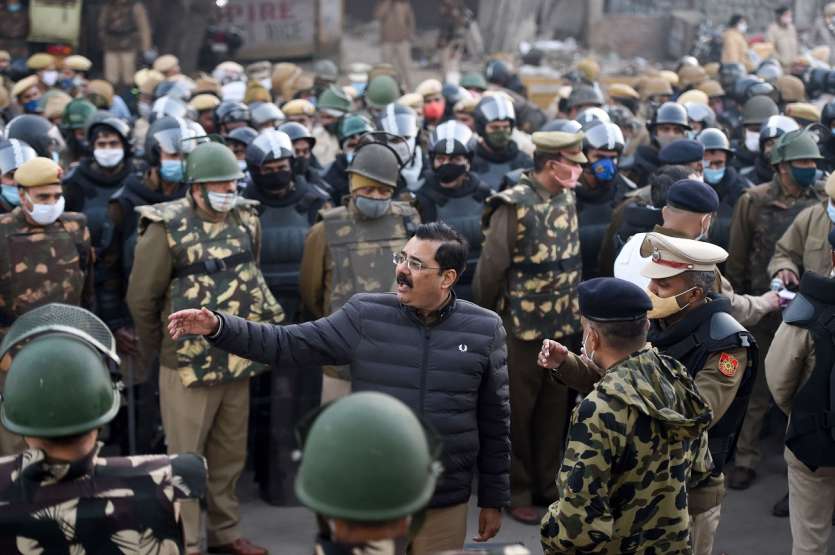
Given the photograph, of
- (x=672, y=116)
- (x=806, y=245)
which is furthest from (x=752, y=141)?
(x=806, y=245)

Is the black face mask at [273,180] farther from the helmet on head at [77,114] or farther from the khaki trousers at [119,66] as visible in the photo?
the khaki trousers at [119,66]

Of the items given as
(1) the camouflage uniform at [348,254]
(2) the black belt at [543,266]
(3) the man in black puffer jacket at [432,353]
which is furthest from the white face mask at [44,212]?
(2) the black belt at [543,266]

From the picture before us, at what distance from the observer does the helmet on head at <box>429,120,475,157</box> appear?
7.48m

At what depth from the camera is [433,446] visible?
233 cm

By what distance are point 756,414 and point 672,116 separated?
2832 millimetres

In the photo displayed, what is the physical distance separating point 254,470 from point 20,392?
4.29 meters

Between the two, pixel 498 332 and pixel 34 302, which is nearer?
pixel 498 332

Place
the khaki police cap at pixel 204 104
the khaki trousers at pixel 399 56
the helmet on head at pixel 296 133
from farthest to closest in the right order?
the khaki trousers at pixel 399 56
the khaki police cap at pixel 204 104
the helmet on head at pixel 296 133

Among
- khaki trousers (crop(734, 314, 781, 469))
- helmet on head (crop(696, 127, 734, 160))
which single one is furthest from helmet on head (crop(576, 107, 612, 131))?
khaki trousers (crop(734, 314, 781, 469))

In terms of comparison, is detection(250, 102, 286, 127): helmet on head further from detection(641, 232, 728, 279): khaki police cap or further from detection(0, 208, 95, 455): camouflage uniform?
detection(641, 232, 728, 279): khaki police cap

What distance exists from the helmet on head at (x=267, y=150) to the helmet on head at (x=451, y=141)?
1.06m

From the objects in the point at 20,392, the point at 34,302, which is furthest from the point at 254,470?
the point at 20,392

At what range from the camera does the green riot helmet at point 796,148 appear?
7.08 m

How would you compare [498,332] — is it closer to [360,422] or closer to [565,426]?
[360,422]
